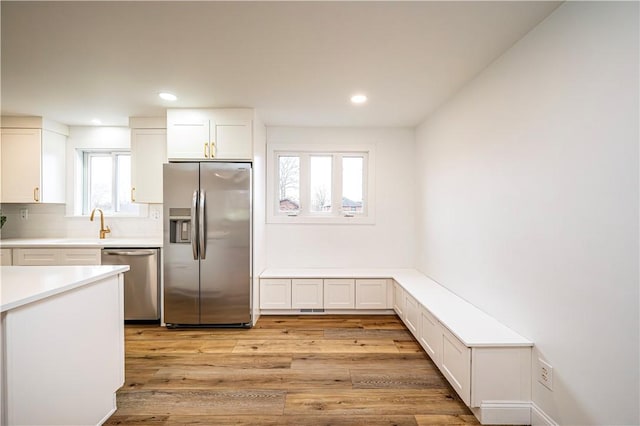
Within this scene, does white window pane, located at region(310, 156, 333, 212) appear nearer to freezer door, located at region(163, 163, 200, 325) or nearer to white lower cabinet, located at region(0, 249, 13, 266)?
freezer door, located at region(163, 163, 200, 325)

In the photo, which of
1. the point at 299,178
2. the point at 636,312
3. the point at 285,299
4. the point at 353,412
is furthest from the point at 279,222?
the point at 636,312

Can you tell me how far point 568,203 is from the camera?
5.16 feet

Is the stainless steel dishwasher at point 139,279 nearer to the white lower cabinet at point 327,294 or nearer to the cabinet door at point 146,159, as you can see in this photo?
the cabinet door at point 146,159

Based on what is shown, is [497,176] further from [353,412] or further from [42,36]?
[42,36]

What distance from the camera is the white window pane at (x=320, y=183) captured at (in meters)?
4.16

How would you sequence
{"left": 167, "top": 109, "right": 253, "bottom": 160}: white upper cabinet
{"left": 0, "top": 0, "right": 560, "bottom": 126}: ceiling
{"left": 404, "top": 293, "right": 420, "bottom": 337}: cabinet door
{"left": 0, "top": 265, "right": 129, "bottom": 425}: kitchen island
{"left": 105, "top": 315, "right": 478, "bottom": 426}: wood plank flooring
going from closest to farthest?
{"left": 0, "top": 265, "right": 129, "bottom": 425}: kitchen island, {"left": 0, "top": 0, "right": 560, "bottom": 126}: ceiling, {"left": 105, "top": 315, "right": 478, "bottom": 426}: wood plank flooring, {"left": 404, "top": 293, "right": 420, "bottom": 337}: cabinet door, {"left": 167, "top": 109, "right": 253, "bottom": 160}: white upper cabinet

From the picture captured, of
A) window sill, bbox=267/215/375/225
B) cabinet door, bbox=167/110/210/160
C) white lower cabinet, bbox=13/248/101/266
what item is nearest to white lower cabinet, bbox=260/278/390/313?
window sill, bbox=267/215/375/225

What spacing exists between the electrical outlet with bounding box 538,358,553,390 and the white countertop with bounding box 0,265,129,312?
2594 mm

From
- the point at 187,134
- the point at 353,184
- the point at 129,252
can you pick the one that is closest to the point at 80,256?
the point at 129,252

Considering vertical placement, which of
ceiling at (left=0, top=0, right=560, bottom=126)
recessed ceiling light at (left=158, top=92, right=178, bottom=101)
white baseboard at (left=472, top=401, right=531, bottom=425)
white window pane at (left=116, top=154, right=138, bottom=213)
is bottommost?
white baseboard at (left=472, top=401, right=531, bottom=425)

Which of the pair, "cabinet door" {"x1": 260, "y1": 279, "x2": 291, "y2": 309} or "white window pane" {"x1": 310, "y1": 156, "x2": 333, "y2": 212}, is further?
"white window pane" {"x1": 310, "y1": 156, "x2": 333, "y2": 212}

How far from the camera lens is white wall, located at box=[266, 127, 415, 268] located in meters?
4.09

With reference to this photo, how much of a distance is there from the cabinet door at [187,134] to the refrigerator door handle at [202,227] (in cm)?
48

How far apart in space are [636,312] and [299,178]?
3415 mm
